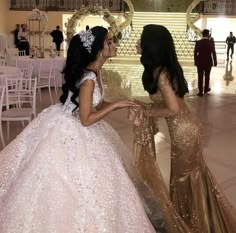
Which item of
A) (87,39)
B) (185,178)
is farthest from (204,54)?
(87,39)

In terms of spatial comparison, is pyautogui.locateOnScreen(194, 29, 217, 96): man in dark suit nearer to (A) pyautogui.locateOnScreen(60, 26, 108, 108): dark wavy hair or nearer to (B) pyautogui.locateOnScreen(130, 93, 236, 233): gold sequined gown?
(B) pyautogui.locateOnScreen(130, 93, 236, 233): gold sequined gown

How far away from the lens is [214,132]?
19.2ft

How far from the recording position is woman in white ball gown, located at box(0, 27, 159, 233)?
2.29 metres

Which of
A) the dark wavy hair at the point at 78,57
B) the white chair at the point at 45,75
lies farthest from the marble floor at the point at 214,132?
the dark wavy hair at the point at 78,57

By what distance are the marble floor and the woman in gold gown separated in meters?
0.76

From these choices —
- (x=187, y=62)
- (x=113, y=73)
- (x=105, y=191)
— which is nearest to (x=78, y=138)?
(x=105, y=191)

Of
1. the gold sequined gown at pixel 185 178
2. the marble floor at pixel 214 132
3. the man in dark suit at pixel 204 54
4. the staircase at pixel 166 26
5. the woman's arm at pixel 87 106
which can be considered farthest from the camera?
the staircase at pixel 166 26

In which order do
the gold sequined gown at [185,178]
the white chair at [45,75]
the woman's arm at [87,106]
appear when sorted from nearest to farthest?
the woman's arm at [87,106] < the gold sequined gown at [185,178] < the white chair at [45,75]

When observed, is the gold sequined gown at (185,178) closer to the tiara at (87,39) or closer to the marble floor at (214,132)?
the tiara at (87,39)

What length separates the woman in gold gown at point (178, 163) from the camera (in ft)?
8.32

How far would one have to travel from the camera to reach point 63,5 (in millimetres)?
20234

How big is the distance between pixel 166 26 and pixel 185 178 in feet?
52.7

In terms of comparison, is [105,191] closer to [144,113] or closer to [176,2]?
[144,113]

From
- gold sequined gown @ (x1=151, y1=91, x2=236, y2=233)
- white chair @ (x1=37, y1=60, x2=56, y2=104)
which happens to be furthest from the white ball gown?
white chair @ (x1=37, y1=60, x2=56, y2=104)
